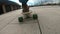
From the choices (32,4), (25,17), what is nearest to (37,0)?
(32,4)

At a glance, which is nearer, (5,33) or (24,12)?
(5,33)

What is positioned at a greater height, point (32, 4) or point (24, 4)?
point (24, 4)

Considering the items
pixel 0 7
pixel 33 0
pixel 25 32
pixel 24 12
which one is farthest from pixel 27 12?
pixel 33 0

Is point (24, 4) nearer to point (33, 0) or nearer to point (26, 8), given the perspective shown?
point (26, 8)

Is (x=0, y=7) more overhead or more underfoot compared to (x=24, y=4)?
more underfoot

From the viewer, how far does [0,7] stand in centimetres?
160

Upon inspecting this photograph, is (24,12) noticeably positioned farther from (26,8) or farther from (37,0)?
(37,0)

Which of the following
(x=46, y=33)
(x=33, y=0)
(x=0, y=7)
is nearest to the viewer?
(x=46, y=33)

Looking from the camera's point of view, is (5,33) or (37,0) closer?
(5,33)

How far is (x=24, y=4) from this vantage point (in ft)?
2.35

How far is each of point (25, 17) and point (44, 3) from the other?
183 centimetres

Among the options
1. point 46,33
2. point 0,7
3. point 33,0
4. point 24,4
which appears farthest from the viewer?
point 33,0

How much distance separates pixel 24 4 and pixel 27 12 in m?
0.06

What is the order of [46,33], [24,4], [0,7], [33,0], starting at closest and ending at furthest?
1. [46,33]
2. [24,4]
3. [0,7]
4. [33,0]
